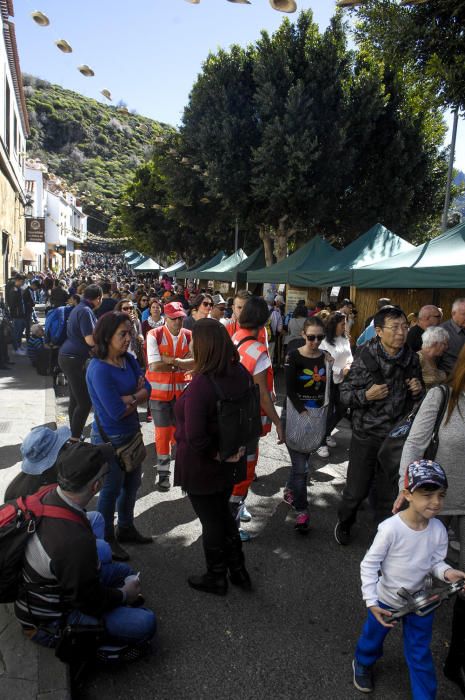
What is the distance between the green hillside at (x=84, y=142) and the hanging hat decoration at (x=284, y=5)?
9068 centimetres

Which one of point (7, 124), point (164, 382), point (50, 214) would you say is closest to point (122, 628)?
point (164, 382)

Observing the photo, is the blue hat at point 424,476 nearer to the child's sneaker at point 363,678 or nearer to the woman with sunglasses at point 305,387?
the child's sneaker at point 363,678

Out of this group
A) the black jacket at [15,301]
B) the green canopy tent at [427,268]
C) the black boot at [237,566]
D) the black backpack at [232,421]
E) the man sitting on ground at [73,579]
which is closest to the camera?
the man sitting on ground at [73,579]

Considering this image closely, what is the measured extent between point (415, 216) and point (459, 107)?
11732 millimetres

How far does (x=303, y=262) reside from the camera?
442 inches

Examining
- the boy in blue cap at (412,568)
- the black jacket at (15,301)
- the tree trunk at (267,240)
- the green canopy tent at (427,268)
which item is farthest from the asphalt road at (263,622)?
the tree trunk at (267,240)

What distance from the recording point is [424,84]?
28.9 feet

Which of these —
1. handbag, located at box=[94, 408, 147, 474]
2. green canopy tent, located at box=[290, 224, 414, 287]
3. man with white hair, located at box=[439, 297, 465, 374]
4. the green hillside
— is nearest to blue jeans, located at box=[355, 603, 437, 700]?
handbag, located at box=[94, 408, 147, 474]

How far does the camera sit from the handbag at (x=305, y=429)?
408cm

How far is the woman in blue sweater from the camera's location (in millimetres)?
3422

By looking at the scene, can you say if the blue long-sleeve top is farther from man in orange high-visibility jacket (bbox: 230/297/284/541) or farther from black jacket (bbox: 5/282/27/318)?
black jacket (bbox: 5/282/27/318)

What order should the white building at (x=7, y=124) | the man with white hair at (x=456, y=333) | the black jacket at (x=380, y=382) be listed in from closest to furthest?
1. the black jacket at (x=380, y=382)
2. the man with white hair at (x=456, y=333)
3. the white building at (x=7, y=124)

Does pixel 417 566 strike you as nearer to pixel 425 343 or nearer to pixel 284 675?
pixel 284 675

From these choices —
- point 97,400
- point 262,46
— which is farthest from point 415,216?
point 97,400
